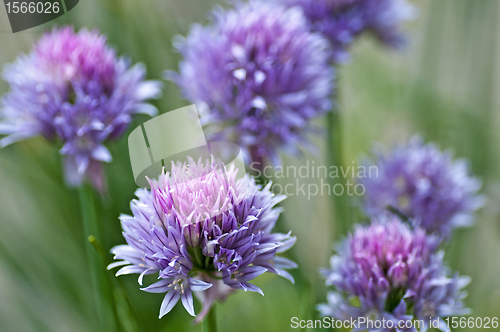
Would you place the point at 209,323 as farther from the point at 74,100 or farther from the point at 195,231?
the point at 74,100

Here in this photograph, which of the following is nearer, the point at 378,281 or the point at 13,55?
the point at 378,281

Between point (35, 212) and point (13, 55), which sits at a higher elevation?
point (13, 55)

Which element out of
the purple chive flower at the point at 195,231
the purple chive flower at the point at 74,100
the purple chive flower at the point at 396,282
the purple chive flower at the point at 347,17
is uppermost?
the purple chive flower at the point at 347,17

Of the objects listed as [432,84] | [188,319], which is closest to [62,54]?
[188,319]

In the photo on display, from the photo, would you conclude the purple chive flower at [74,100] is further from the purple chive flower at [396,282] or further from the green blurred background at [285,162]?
the purple chive flower at [396,282]

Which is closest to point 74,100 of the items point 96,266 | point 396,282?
point 96,266

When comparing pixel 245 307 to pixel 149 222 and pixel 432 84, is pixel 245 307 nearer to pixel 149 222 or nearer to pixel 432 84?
pixel 149 222

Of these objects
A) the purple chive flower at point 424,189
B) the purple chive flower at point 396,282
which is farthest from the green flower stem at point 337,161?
the purple chive flower at point 396,282

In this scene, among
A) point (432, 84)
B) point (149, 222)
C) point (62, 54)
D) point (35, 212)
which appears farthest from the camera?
point (432, 84)
